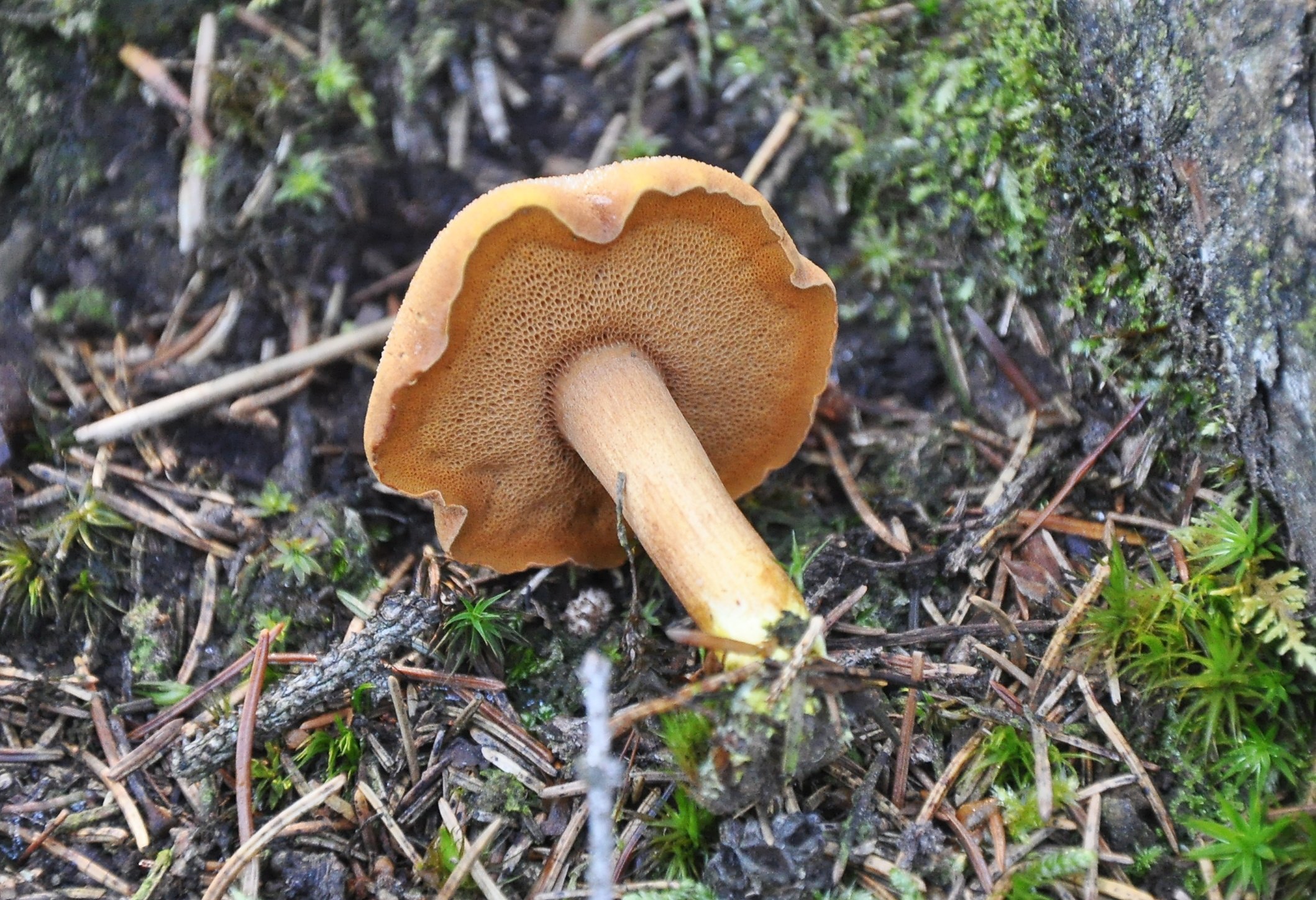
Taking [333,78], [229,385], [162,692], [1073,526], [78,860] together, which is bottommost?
[1073,526]

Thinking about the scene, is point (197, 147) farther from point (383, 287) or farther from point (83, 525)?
point (83, 525)

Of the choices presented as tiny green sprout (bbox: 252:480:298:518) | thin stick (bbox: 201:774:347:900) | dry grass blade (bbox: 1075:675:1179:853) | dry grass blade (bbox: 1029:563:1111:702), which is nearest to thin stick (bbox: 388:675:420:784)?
thin stick (bbox: 201:774:347:900)

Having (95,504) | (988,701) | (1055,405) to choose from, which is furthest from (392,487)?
(1055,405)

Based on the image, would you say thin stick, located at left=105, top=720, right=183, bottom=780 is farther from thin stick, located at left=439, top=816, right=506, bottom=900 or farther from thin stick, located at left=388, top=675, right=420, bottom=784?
thin stick, located at left=388, top=675, right=420, bottom=784

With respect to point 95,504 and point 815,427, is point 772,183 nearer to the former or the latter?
point 815,427

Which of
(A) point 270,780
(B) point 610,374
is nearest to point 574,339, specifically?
(B) point 610,374
